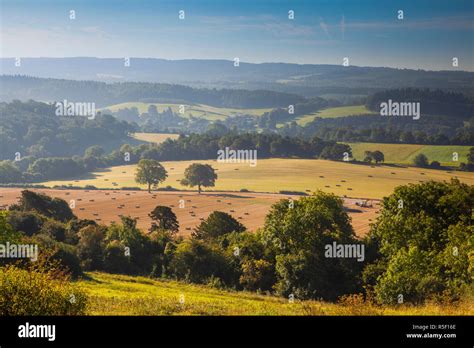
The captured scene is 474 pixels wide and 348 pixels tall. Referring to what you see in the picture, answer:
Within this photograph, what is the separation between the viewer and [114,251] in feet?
116

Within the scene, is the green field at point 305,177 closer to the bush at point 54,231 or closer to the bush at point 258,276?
the bush at point 258,276

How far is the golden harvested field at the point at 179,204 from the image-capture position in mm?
56463

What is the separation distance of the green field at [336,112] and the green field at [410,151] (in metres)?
58.6

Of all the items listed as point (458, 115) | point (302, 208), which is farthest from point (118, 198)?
point (458, 115)

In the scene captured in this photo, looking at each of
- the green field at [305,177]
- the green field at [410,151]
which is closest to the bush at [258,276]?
the green field at [305,177]

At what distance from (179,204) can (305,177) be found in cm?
2001

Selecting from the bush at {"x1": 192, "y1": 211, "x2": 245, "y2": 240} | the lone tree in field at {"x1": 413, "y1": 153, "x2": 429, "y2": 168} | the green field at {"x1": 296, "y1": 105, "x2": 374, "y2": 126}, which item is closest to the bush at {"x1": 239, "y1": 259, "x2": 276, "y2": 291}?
the bush at {"x1": 192, "y1": 211, "x2": 245, "y2": 240}

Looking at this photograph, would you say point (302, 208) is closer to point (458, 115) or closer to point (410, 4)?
point (410, 4)

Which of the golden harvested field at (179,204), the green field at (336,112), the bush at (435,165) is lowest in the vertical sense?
the golden harvested field at (179,204)

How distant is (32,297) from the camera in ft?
36.2

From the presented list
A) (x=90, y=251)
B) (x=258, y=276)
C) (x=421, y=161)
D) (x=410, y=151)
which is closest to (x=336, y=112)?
(x=410, y=151)

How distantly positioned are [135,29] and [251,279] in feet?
319

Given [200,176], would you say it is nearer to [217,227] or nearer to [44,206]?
[44,206]

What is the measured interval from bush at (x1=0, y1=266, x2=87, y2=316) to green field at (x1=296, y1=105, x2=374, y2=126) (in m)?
146
